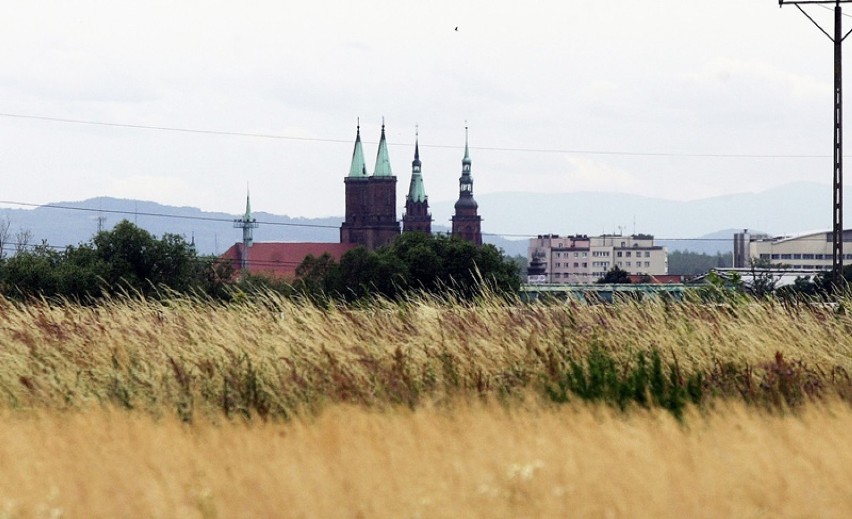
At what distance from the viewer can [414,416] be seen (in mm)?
8320

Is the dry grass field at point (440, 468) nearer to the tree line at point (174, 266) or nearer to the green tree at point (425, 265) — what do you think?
the tree line at point (174, 266)

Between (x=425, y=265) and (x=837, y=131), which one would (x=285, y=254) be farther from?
(x=837, y=131)

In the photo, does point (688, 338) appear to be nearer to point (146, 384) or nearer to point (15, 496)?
point (146, 384)

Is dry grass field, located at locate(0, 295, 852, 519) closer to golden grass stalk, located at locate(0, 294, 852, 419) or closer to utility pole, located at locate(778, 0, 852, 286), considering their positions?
golden grass stalk, located at locate(0, 294, 852, 419)

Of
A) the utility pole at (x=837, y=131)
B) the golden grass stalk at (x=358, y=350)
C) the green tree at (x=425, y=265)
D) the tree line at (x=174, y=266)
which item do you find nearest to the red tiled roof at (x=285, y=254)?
the tree line at (x=174, y=266)

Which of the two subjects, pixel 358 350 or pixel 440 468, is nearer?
pixel 440 468

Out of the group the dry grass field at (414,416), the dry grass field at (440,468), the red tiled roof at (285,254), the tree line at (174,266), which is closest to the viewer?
the dry grass field at (440,468)

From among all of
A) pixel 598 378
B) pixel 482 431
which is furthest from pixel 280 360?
pixel 482 431

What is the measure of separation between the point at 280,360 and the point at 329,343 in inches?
31.3

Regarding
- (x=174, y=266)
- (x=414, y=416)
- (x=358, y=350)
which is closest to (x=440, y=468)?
(x=414, y=416)

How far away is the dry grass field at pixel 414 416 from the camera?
6652 millimetres

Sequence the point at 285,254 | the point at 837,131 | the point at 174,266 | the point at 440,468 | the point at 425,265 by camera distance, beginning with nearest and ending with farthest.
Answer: the point at 440,468 < the point at 837,131 < the point at 174,266 < the point at 425,265 < the point at 285,254

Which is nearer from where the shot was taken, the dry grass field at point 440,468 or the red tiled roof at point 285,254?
the dry grass field at point 440,468

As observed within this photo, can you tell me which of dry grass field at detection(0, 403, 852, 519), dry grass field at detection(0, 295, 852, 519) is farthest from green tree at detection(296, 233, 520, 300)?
dry grass field at detection(0, 403, 852, 519)
